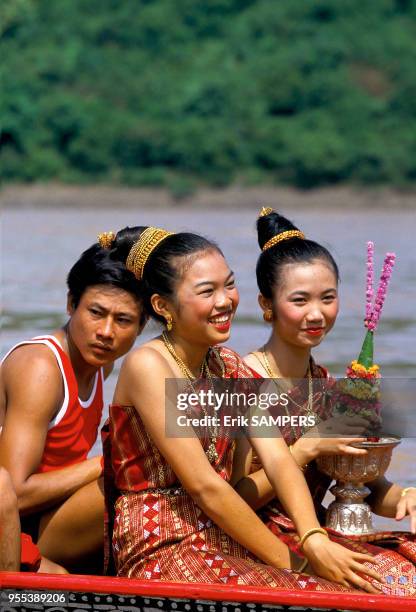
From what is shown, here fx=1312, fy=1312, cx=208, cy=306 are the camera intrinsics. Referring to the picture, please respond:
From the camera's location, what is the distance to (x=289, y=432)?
3334 millimetres

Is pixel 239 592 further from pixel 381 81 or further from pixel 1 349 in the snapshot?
pixel 381 81

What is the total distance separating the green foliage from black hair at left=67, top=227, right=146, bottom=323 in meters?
30.0

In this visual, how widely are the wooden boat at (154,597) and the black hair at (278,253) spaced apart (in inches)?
36.1

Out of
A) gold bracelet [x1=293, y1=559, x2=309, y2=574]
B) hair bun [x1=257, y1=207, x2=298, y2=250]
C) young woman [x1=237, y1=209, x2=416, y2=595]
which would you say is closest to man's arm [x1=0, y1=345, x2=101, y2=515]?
young woman [x1=237, y1=209, x2=416, y2=595]

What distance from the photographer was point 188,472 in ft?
9.68

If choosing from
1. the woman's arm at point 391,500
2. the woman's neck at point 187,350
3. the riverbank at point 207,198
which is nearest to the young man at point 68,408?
the woman's neck at point 187,350

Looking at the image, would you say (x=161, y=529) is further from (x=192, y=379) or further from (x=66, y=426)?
(x=66, y=426)

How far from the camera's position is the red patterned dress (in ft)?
9.68

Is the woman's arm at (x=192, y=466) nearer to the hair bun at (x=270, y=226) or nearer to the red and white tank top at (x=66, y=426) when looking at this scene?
the red and white tank top at (x=66, y=426)

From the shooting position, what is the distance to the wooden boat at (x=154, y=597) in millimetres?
2768

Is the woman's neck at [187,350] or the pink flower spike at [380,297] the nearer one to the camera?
the woman's neck at [187,350]

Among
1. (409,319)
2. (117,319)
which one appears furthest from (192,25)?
(117,319)

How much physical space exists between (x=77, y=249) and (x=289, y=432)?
19694 millimetres

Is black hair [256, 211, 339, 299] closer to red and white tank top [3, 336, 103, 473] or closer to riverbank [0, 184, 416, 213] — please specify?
red and white tank top [3, 336, 103, 473]
